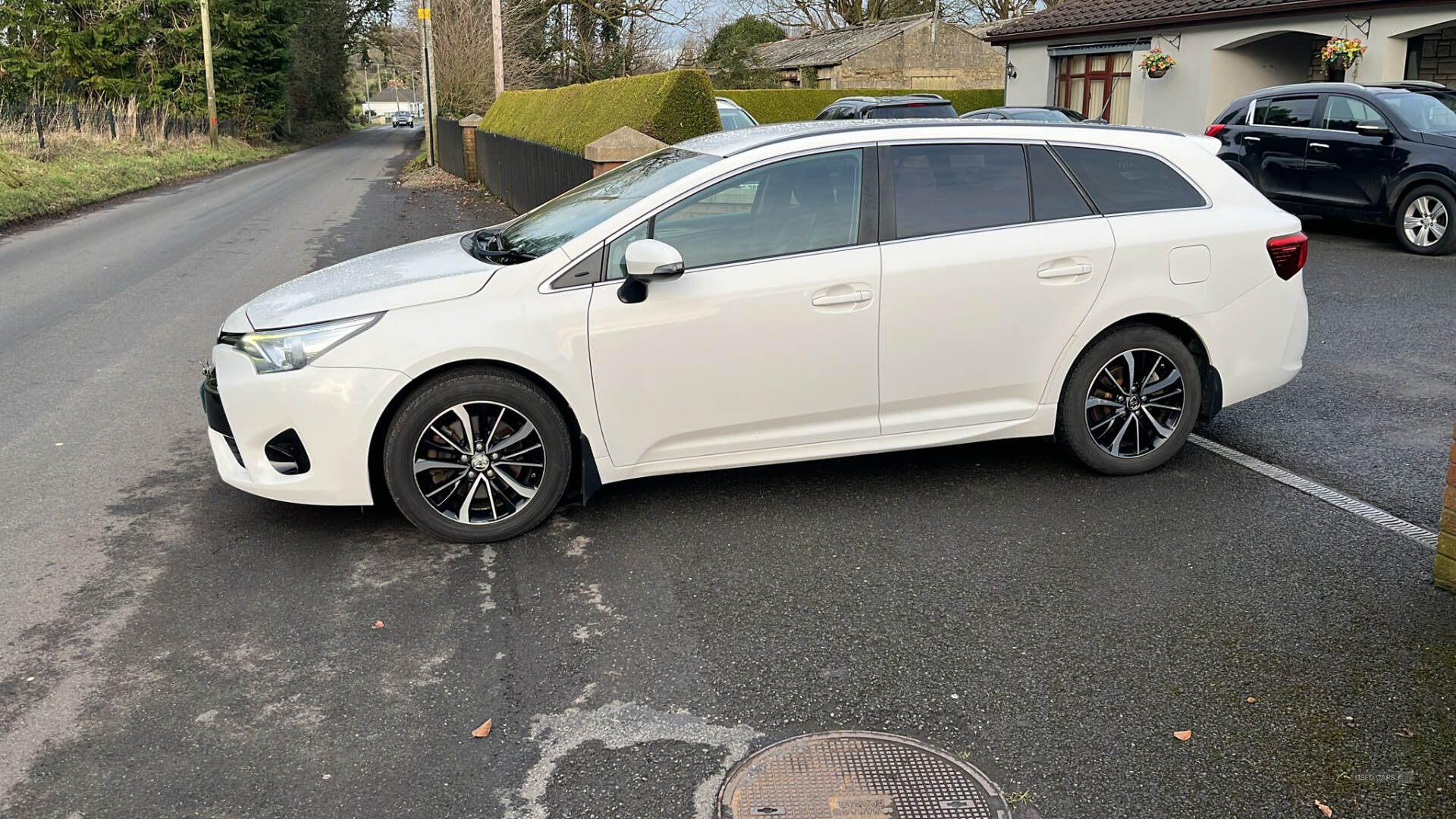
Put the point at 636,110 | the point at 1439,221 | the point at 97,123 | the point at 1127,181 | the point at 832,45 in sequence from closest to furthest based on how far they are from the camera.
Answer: the point at 1127,181
the point at 1439,221
the point at 636,110
the point at 97,123
the point at 832,45

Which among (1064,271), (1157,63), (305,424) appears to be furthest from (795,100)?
(305,424)

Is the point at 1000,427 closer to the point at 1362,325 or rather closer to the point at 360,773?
the point at 360,773

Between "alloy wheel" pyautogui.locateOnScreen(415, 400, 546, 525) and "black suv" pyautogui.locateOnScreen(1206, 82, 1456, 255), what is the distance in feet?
36.6

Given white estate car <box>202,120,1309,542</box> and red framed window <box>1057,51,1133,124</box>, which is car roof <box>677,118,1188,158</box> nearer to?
white estate car <box>202,120,1309,542</box>

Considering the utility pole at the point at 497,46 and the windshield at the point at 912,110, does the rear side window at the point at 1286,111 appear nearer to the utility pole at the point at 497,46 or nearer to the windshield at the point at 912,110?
the windshield at the point at 912,110

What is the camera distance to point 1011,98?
28.1 m

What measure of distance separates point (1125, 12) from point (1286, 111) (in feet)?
36.4

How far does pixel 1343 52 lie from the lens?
710 inches

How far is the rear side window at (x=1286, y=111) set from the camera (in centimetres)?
1375

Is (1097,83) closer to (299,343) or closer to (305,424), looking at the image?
(299,343)

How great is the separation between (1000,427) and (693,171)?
1791 mm

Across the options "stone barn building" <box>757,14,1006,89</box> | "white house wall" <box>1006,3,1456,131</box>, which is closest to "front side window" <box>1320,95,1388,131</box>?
"white house wall" <box>1006,3,1456,131</box>

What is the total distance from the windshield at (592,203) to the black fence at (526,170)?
622 cm

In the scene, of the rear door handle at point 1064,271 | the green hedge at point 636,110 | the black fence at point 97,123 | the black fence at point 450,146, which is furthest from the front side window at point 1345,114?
the black fence at point 97,123
